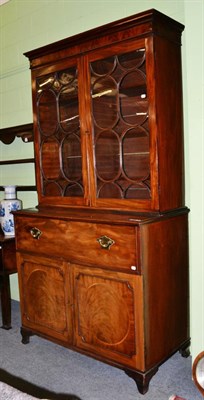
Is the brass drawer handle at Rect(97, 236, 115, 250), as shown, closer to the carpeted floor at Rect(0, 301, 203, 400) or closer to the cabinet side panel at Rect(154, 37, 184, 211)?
the cabinet side panel at Rect(154, 37, 184, 211)

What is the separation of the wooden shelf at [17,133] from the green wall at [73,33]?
0.37ft

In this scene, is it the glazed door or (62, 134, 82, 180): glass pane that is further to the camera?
(62, 134, 82, 180): glass pane

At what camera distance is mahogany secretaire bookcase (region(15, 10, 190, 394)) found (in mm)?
1943

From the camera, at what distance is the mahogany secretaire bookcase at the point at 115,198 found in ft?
6.38

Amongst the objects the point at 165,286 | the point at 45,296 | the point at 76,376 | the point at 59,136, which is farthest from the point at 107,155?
the point at 76,376

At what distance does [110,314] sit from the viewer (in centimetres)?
207

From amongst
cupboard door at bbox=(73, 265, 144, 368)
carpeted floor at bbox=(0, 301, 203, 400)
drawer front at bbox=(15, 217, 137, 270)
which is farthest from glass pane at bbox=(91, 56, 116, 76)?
carpeted floor at bbox=(0, 301, 203, 400)

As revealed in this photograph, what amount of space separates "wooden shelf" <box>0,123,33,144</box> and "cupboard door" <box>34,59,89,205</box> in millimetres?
514

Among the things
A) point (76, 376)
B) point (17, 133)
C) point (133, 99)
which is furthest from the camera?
point (17, 133)

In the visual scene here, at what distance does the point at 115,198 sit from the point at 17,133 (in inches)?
53.9

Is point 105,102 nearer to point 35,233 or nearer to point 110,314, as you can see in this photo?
point 35,233

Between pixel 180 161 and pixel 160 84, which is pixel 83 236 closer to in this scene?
pixel 180 161

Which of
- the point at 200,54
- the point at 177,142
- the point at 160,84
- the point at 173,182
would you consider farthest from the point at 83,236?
the point at 200,54

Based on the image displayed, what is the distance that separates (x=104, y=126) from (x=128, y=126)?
17 cm
